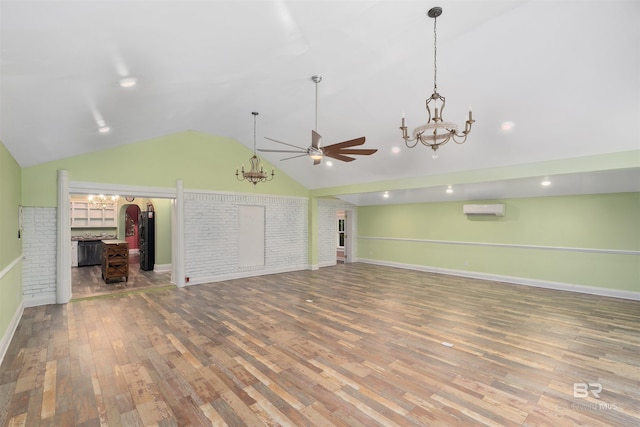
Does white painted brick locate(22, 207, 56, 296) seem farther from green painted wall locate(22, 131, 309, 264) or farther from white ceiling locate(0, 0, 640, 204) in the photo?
white ceiling locate(0, 0, 640, 204)

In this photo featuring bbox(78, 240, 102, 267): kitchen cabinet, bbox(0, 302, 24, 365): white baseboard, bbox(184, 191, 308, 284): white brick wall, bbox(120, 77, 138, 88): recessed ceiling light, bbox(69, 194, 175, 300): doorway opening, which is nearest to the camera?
bbox(120, 77, 138, 88): recessed ceiling light

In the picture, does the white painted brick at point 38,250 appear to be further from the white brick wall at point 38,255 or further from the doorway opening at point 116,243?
the doorway opening at point 116,243

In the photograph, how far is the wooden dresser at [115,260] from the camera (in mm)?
7008

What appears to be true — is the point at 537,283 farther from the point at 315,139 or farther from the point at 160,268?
the point at 160,268

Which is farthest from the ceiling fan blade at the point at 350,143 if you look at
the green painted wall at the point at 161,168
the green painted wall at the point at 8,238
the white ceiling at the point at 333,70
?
the green painted wall at the point at 161,168

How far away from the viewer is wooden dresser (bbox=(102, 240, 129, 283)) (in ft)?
23.0

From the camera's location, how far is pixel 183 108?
468 centimetres

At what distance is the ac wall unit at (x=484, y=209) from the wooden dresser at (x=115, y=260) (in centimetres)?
844

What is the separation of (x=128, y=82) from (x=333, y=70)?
2316mm

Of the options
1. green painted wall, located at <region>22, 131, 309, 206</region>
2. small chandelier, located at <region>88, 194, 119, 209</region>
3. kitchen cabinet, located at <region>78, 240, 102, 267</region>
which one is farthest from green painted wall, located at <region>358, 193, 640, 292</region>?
small chandelier, located at <region>88, 194, 119, 209</region>

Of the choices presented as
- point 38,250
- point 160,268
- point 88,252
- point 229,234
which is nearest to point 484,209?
point 229,234

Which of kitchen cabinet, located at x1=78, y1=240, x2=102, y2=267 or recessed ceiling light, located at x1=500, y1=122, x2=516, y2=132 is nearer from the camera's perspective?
recessed ceiling light, located at x1=500, y1=122, x2=516, y2=132

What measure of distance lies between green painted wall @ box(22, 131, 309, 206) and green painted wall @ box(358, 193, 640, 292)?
4496 millimetres

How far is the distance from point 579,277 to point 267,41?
297 inches
